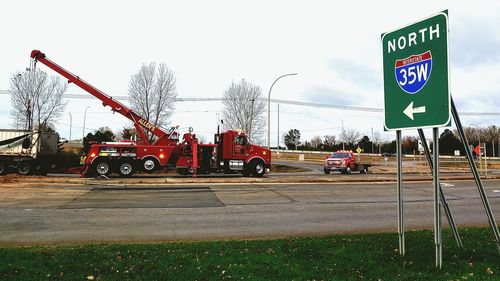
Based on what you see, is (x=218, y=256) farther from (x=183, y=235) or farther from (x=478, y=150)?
(x=478, y=150)

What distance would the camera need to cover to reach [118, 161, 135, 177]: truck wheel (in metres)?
23.7

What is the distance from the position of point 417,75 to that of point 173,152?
2077 centimetres

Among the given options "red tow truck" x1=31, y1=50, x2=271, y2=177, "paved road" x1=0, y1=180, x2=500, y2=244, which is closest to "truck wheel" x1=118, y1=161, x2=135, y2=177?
"red tow truck" x1=31, y1=50, x2=271, y2=177

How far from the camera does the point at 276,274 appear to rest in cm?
488

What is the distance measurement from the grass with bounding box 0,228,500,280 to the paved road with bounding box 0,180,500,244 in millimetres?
1629

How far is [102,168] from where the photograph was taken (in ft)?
76.7

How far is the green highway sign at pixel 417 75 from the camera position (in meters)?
5.29

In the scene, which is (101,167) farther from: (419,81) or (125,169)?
(419,81)

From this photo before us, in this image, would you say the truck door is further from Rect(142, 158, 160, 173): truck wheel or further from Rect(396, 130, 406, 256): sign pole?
Rect(396, 130, 406, 256): sign pole

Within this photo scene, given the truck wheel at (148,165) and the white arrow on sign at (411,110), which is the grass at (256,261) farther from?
the truck wheel at (148,165)

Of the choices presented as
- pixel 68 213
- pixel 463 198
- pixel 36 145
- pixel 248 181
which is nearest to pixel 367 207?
pixel 463 198

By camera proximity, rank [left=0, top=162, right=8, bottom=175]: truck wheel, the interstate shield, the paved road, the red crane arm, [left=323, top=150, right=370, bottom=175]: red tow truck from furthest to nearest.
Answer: [left=323, top=150, right=370, bottom=175]: red tow truck, the red crane arm, [left=0, top=162, right=8, bottom=175]: truck wheel, the paved road, the interstate shield

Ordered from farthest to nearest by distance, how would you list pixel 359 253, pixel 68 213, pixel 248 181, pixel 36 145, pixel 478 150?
pixel 478 150 < pixel 36 145 < pixel 248 181 < pixel 68 213 < pixel 359 253

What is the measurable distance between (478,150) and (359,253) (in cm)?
3071
